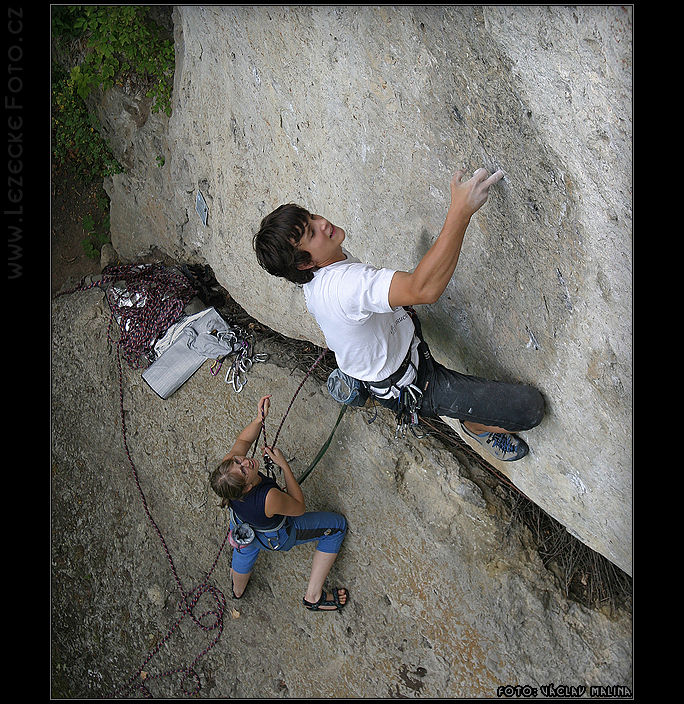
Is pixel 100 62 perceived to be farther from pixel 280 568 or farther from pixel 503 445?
pixel 503 445

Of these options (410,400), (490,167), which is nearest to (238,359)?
(410,400)

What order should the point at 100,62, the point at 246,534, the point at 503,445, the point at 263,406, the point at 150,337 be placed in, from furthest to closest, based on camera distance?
the point at 100,62
the point at 150,337
the point at 246,534
the point at 263,406
the point at 503,445

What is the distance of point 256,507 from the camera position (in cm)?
298

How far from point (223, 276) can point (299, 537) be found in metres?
1.97

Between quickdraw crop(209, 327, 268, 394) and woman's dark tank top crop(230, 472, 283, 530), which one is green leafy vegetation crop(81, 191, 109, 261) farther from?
woman's dark tank top crop(230, 472, 283, 530)

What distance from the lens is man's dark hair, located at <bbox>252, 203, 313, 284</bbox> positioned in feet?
6.76

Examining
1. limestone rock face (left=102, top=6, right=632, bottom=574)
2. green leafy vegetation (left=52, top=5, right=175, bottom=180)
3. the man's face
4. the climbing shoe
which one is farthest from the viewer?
green leafy vegetation (left=52, top=5, right=175, bottom=180)

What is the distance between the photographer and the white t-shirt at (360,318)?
6.47ft

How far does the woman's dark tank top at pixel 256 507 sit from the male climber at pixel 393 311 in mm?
796

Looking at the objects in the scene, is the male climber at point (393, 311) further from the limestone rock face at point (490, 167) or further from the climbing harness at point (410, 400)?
the limestone rock face at point (490, 167)

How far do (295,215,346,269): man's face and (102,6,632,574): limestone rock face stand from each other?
54cm

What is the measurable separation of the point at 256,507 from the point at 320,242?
1432 millimetres

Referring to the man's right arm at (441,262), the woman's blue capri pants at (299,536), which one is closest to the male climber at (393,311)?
the man's right arm at (441,262)

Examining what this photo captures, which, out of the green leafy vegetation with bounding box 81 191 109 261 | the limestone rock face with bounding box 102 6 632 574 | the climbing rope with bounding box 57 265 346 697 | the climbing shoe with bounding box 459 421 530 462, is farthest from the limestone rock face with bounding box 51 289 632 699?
the green leafy vegetation with bounding box 81 191 109 261
